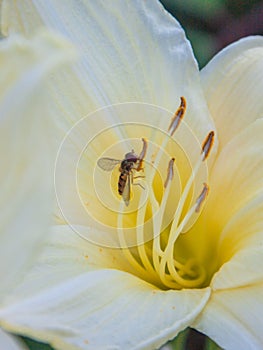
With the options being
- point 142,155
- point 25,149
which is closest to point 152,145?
point 142,155

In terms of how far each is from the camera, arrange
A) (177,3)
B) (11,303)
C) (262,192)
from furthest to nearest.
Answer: (177,3), (262,192), (11,303)

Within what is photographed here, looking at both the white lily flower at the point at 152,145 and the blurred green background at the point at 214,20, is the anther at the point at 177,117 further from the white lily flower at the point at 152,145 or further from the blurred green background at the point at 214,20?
the blurred green background at the point at 214,20

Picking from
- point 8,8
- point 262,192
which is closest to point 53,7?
point 8,8

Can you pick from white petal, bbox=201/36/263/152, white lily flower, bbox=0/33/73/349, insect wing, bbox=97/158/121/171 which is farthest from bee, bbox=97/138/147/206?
white lily flower, bbox=0/33/73/349

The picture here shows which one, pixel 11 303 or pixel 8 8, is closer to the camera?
pixel 11 303

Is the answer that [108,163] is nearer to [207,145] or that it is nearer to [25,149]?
[207,145]

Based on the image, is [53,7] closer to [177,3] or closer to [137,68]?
[137,68]

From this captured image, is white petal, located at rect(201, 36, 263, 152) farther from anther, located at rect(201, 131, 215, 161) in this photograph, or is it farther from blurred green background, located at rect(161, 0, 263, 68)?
blurred green background, located at rect(161, 0, 263, 68)
